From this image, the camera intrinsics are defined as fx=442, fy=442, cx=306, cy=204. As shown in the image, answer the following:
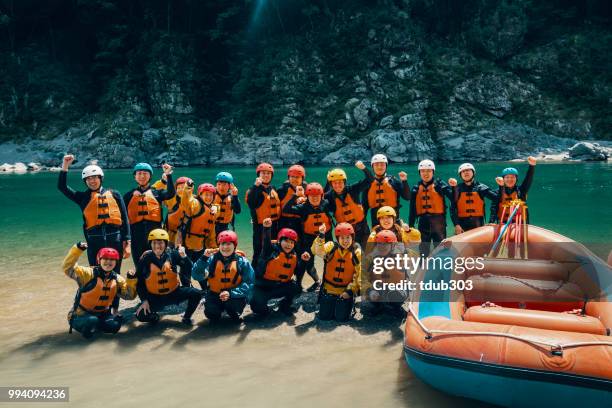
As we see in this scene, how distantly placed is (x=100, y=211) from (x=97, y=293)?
112 cm

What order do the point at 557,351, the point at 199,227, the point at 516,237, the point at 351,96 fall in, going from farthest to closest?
the point at 351,96
the point at 199,227
the point at 516,237
the point at 557,351

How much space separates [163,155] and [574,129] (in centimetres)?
3862

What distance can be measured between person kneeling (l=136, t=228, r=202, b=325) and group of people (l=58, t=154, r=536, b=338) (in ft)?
0.04

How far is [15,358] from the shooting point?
13.9 feet

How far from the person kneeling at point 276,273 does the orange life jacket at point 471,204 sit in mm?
2805

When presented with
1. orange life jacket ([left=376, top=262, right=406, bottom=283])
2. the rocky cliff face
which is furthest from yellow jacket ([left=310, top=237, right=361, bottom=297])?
the rocky cliff face

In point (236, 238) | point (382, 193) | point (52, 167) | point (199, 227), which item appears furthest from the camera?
point (52, 167)

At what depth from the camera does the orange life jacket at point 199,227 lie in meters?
5.86

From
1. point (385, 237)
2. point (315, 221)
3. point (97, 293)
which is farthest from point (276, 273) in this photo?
point (97, 293)

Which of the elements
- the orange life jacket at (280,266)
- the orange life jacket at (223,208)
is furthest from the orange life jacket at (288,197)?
the orange life jacket at (280,266)

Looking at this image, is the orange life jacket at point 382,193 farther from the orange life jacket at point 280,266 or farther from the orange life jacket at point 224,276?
the orange life jacket at point 224,276

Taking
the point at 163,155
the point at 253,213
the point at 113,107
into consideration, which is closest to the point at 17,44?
the point at 113,107

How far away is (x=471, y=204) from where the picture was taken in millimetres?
6512

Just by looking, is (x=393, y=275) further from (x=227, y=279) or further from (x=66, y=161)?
(x=66, y=161)
